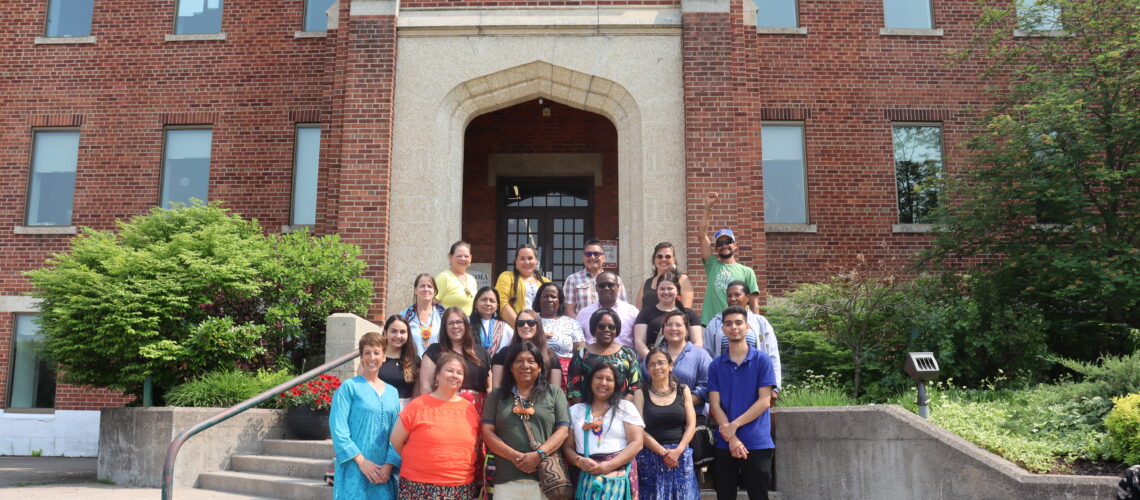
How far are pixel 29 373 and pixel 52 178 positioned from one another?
10.9 feet

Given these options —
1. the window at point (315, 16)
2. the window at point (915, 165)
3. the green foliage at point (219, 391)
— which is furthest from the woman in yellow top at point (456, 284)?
the window at point (915, 165)

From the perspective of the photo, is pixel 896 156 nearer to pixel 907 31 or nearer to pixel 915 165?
pixel 915 165

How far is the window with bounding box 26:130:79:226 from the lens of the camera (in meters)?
14.5

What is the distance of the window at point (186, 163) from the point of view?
14438mm

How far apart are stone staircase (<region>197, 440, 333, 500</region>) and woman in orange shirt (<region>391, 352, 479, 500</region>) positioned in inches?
96.8

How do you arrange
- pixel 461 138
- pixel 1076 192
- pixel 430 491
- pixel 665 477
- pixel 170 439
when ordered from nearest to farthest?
pixel 430 491, pixel 665 477, pixel 170 439, pixel 1076 192, pixel 461 138

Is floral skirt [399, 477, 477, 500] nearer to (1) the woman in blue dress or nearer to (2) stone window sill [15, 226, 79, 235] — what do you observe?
(1) the woman in blue dress

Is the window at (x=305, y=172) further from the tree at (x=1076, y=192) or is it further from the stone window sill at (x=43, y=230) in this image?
the tree at (x=1076, y=192)

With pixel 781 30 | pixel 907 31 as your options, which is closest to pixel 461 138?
pixel 781 30

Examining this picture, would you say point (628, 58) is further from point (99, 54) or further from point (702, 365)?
point (99, 54)

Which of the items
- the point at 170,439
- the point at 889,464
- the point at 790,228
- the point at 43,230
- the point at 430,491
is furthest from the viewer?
the point at 43,230

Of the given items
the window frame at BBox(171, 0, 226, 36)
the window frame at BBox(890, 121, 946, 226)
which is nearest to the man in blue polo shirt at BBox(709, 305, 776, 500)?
the window frame at BBox(890, 121, 946, 226)

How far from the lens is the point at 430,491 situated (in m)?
5.09

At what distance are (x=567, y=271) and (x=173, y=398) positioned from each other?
22.8 ft
